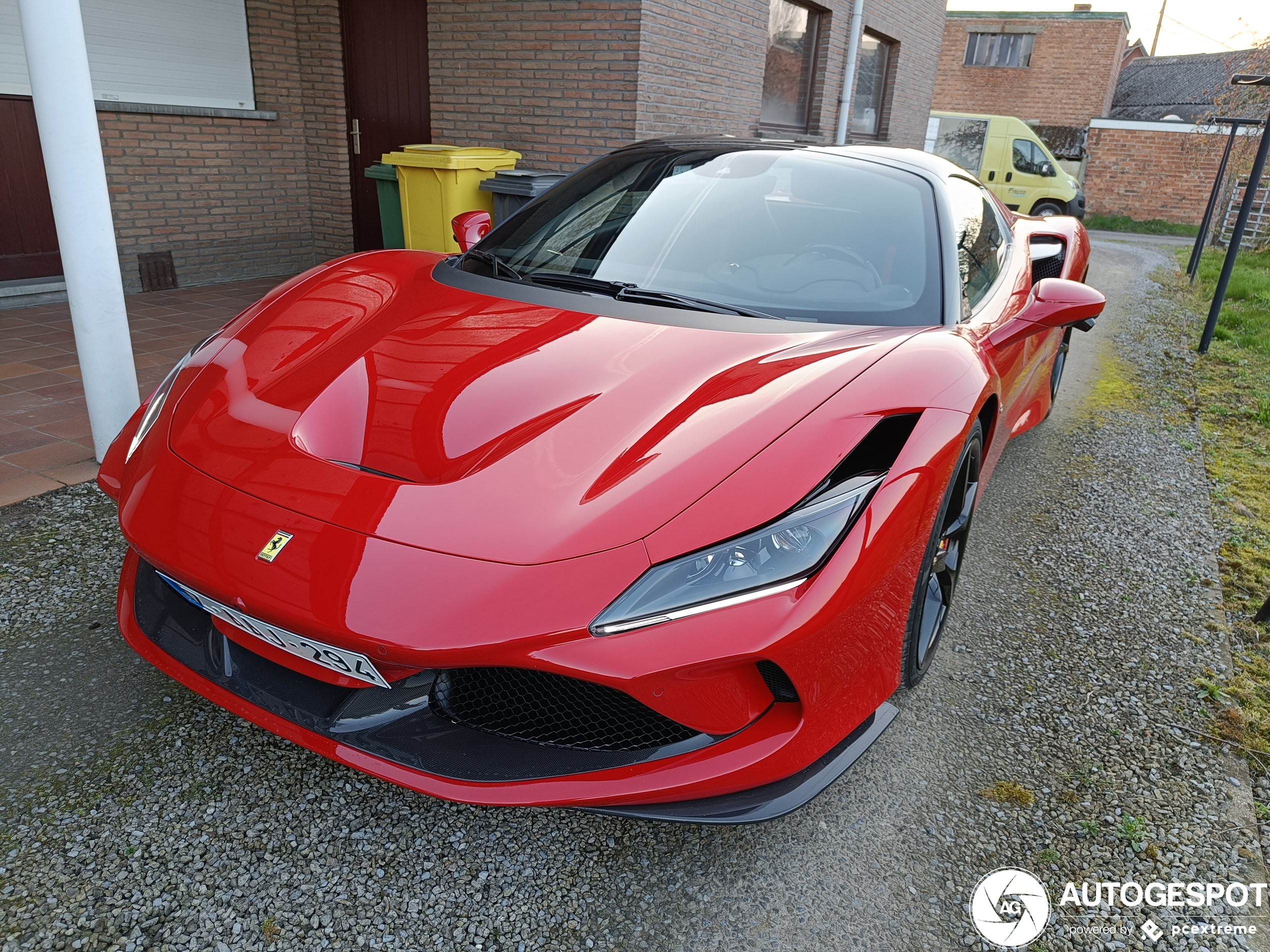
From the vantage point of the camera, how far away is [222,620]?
1685 mm

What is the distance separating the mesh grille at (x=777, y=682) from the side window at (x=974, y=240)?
1315 mm

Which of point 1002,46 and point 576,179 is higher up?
point 1002,46

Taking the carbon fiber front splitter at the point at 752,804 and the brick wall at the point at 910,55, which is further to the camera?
the brick wall at the point at 910,55

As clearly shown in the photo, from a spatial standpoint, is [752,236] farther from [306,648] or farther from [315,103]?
[315,103]

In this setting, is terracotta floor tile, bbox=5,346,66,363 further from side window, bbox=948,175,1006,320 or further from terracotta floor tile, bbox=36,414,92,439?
side window, bbox=948,175,1006,320

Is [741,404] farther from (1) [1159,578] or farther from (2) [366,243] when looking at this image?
(2) [366,243]

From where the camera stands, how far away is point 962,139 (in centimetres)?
1490

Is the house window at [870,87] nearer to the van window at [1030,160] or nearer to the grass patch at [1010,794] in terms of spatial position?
the van window at [1030,160]

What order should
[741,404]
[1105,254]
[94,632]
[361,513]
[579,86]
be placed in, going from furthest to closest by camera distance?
[1105,254]
[579,86]
[94,632]
[741,404]
[361,513]

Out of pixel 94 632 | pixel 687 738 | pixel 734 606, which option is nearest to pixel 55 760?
pixel 94 632

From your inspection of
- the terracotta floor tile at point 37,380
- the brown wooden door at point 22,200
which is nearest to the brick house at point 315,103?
the brown wooden door at point 22,200

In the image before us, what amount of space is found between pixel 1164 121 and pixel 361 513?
89.7 feet

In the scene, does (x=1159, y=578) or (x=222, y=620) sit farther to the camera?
(x=1159, y=578)

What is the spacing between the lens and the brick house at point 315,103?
20.2ft
